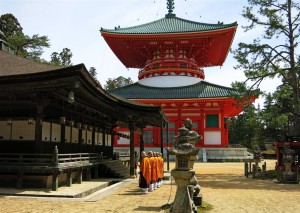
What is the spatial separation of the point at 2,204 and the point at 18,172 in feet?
9.46

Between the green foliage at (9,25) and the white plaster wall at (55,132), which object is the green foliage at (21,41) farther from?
the white plaster wall at (55,132)

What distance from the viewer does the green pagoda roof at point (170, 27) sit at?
127 feet

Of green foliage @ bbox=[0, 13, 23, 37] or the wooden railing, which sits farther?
green foliage @ bbox=[0, 13, 23, 37]

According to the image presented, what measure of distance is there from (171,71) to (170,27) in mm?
5324

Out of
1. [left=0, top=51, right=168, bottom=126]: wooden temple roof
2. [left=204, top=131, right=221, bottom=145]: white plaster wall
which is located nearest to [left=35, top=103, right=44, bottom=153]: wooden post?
[left=0, top=51, right=168, bottom=126]: wooden temple roof

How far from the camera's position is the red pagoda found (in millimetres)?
38250

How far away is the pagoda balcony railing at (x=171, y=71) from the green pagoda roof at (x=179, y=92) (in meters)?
1.69

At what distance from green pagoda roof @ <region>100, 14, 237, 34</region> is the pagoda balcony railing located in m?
4.28

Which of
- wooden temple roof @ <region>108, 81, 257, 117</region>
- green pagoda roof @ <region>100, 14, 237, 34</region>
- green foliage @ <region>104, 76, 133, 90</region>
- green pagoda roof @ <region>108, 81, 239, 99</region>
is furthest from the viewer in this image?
green foliage @ <region>104, 76, 133, 90</region>

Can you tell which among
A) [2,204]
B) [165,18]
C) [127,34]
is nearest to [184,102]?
[127,34]

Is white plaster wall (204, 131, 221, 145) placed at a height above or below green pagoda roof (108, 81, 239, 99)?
below

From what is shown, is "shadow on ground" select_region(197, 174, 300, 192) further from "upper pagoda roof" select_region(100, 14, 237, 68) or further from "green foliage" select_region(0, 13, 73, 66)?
"green foliage" select_region(0, 13, 73, 66)

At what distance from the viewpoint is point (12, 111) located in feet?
50.0

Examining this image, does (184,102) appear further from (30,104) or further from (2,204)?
(2,204)
